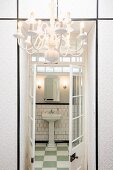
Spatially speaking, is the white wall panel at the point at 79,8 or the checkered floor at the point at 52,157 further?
the checkered floor at the point at 52,157

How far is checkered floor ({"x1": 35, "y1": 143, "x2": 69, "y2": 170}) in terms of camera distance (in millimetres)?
4559

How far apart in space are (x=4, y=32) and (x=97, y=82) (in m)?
1.37

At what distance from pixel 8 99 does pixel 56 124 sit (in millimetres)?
3737

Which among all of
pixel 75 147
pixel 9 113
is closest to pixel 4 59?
pixel 9 113

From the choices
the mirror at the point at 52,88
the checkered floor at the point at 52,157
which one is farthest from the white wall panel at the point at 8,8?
the mirror at the point at 52,88

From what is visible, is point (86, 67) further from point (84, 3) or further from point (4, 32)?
point (4, 32)

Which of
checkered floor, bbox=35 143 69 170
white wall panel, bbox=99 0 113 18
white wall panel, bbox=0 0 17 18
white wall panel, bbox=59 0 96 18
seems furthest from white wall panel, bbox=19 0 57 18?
checkered floor, bbox=35 143 69 170

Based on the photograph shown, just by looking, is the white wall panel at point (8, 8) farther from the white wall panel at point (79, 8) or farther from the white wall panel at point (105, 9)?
the white wall panel at point (105, 9)

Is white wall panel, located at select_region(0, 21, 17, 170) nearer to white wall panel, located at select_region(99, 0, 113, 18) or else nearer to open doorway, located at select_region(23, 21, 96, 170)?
open doorway, located at select_region(23, 21, 96, 170)

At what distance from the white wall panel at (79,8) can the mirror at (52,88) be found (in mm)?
3569

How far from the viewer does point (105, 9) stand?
2.66 metres

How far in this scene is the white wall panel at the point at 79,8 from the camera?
268 centimetres

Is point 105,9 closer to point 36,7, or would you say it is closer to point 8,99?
point 36,7

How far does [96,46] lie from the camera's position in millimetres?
2693
